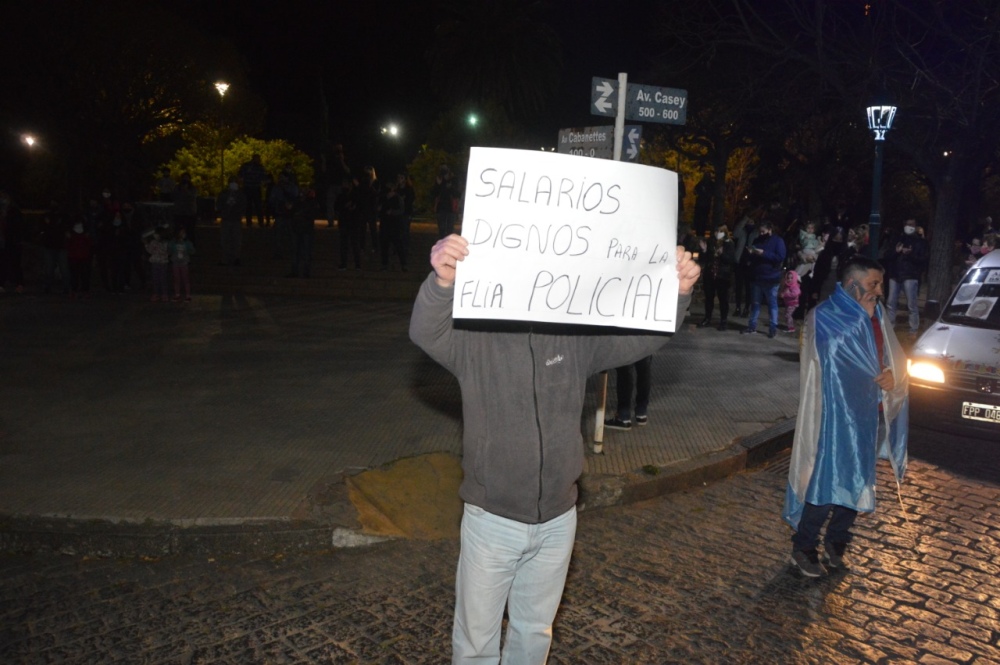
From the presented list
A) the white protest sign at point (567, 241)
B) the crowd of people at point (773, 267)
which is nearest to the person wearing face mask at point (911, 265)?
the crowd of people at point (773, 267)

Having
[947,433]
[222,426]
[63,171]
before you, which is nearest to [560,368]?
[222,426]

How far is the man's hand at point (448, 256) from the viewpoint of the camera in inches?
115

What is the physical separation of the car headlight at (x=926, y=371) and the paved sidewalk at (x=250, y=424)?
4.11 feet

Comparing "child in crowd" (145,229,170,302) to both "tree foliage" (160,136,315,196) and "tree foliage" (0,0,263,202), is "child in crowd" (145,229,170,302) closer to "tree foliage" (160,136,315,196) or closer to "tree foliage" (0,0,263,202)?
"tree foliage" (0,0,263,202)

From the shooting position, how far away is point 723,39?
17.8 metres

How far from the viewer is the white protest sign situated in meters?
2.97

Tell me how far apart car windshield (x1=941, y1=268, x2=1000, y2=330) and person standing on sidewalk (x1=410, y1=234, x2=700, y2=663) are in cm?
720

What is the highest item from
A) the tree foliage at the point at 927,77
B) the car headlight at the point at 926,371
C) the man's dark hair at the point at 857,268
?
the tree foliage at the point at 927,77

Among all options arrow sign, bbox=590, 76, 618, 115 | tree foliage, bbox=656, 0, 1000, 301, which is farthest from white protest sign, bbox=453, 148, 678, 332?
tree foliage, bbox=656, 0, 1000, 301

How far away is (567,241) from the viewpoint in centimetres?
309

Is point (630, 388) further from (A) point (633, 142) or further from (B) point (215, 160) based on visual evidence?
(B) point (215, 160)

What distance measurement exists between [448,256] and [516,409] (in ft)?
1.98

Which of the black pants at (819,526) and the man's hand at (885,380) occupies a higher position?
the man's hand at (885,380)

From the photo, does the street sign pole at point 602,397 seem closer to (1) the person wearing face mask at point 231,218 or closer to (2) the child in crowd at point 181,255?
(2) the child in crowd at point 181,255
